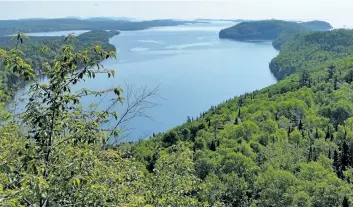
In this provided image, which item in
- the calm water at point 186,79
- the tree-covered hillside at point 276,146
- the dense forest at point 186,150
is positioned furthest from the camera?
the calm water at point 186,79

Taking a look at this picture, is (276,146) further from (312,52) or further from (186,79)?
(312,52)

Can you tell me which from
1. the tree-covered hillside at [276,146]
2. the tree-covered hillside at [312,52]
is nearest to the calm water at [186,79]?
the tree-covered hillside at [312,52]

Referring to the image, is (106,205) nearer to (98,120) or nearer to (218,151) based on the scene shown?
(98,120)

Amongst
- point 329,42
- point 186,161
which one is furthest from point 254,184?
point 329,42

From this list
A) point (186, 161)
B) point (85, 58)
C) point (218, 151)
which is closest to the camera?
point (85, 58)

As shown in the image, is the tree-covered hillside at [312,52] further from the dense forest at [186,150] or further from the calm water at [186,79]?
the calm water at [186,79]

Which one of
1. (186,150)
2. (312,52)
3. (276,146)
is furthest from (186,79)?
(186,150)

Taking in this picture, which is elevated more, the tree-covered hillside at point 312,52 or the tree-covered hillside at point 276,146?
the tree-covered hillside at point 312,52

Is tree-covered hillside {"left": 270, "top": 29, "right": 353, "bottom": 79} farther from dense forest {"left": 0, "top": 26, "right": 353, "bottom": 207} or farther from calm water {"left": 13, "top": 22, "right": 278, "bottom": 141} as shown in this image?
calm water {"left": 13, "top": 22, "right": 278, "bottom": 141}

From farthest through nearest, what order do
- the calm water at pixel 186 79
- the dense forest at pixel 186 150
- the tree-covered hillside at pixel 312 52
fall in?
1. the tree-covered hillside at pixel 312 52
2. the calm water at pixel 186 79
3. the dense forest at pixel 186 150
